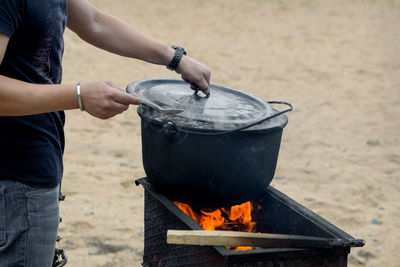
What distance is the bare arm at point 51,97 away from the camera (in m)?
1.59

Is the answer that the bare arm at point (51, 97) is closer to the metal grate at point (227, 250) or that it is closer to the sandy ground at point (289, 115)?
the metal grate at point (227, 250)

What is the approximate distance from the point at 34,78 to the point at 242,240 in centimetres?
101

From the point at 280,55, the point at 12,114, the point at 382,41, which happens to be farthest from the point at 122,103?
the point at 382,41

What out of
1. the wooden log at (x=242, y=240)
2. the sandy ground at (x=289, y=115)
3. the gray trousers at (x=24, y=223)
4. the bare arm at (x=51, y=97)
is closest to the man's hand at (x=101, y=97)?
the bare arm at (x=51, y=97)

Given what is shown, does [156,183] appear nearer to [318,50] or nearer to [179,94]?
[179,94]

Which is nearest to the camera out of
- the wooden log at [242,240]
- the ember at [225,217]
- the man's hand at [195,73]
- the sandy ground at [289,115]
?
the wooden log at [242,240]

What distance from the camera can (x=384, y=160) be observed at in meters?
5.22

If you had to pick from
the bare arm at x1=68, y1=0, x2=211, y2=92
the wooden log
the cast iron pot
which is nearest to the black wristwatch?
the bare arm at x1=68, y1=0, x2=211, y2=92

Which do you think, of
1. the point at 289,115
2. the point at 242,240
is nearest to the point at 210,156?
the point at 242,240

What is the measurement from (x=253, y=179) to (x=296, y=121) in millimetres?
4024

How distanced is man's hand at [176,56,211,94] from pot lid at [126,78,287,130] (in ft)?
0.16

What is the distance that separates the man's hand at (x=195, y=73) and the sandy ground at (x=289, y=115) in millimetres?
1517

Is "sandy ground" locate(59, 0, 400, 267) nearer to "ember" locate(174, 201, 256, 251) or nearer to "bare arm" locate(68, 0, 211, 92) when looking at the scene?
"ember" locate(174, 201, 256, 251)

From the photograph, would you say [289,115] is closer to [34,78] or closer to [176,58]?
[176,58]
